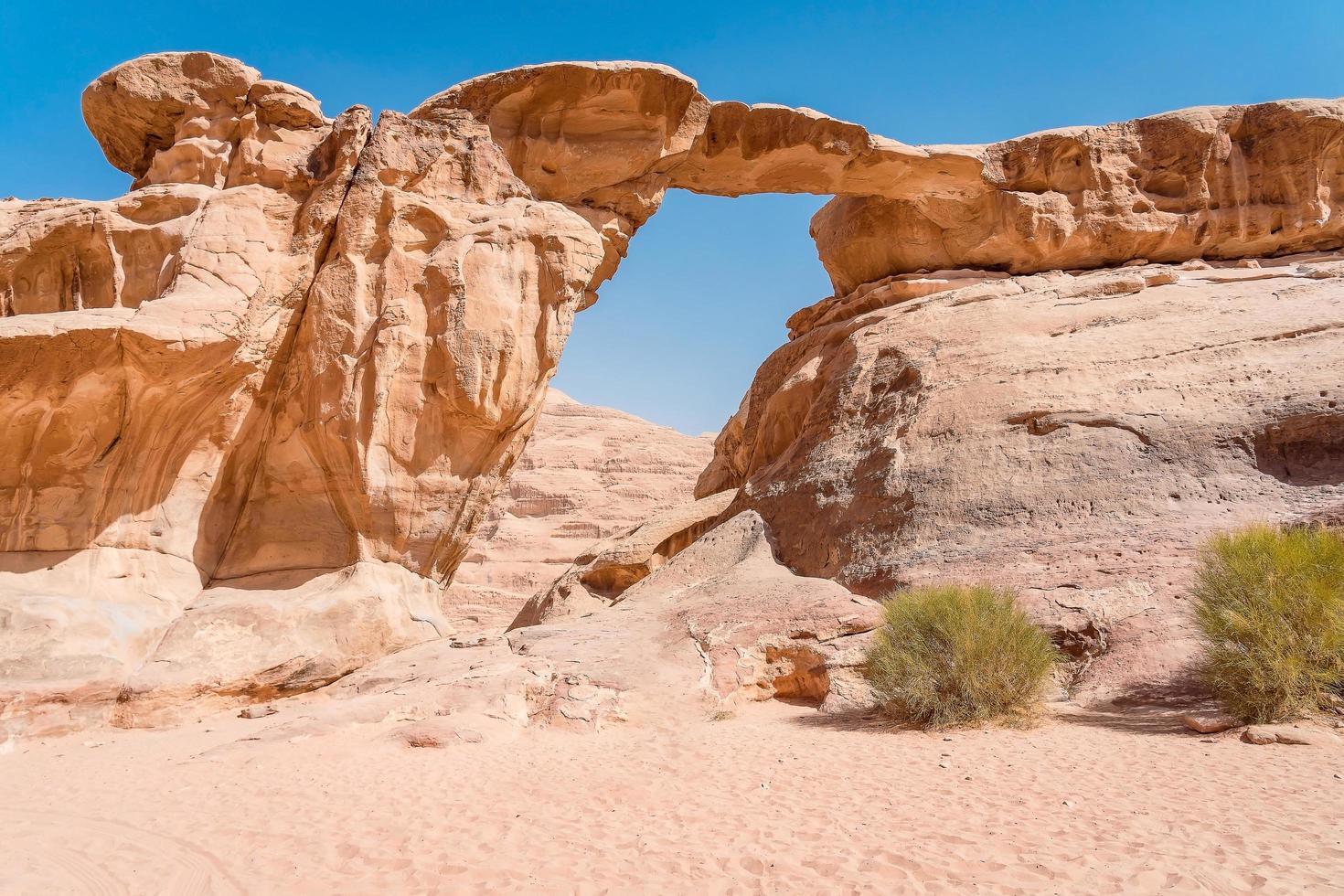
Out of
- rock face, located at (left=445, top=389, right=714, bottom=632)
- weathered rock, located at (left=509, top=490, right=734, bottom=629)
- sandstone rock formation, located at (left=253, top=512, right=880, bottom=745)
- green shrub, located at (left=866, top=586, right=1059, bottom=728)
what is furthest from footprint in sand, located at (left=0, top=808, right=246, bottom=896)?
rock face, located at (left=445, top=389, right=714, bottom=632)

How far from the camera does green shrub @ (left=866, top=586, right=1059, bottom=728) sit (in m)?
7.55

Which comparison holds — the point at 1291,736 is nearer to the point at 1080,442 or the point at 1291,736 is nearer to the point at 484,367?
the point at 1080,442

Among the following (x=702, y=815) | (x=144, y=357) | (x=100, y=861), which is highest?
(x=144, y=357)

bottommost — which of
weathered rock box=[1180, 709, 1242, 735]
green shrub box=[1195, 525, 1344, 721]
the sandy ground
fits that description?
the sandy ground

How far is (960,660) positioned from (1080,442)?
396 cm

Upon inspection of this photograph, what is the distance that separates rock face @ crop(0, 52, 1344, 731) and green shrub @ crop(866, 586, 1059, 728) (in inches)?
40.4

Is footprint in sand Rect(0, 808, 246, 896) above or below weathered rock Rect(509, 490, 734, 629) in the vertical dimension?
below

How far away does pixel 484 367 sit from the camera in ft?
37.5

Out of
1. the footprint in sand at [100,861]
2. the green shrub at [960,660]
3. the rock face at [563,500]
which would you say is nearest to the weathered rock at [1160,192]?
the green shrub at [960,660]

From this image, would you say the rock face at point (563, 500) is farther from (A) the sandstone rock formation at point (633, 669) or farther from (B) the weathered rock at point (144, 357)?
(A) the sandstone rock formation at point (633, 669)

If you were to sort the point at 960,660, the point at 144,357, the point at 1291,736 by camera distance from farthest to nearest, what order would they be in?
the point at 144,357
the point at 960,660
the point at 1291,736

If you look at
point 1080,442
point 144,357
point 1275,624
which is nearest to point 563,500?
point 144,357

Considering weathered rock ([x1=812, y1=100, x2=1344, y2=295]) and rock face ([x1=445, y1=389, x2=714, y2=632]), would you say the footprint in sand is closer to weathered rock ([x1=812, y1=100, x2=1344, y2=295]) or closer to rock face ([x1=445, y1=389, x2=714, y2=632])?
weathered rock ([x1=812, y1=100, x2=1344, y2=295])

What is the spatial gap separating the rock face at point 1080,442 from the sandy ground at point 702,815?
2.07 meters
